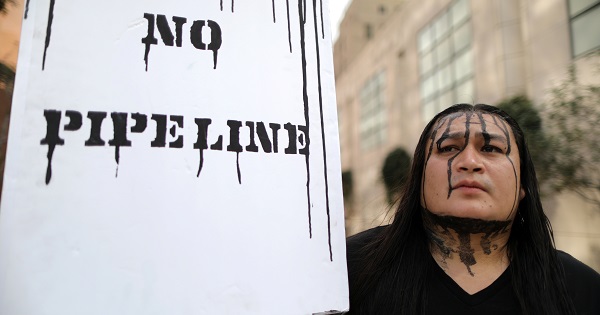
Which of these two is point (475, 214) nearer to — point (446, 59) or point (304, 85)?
point (304, 85)

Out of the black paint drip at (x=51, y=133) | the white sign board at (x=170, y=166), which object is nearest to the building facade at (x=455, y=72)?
the white sign board at (x=170, y=166)

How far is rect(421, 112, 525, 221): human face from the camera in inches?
50.6

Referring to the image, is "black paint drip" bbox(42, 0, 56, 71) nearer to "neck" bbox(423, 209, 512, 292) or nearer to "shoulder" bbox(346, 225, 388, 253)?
"shoulder" bbox(346, 225, 388, 253)

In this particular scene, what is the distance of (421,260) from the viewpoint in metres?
1.37

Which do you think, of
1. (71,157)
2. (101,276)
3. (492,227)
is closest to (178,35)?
(71,157)

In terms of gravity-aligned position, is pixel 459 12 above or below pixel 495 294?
above

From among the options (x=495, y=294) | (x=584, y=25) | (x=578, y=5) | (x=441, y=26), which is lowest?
(x=495, y=294)

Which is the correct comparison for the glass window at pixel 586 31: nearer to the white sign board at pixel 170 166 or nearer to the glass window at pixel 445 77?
the glass window at pixel 445 77

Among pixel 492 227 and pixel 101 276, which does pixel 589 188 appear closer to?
pixel 492 227

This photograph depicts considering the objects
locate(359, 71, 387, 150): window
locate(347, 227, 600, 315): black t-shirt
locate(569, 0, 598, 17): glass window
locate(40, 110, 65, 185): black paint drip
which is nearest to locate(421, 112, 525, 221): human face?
locate(347, 227, 600, 315): black t-shirt

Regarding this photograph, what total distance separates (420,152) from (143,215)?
109 cm

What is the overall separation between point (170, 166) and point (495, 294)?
1.13 m

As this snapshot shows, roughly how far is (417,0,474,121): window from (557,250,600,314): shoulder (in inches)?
266

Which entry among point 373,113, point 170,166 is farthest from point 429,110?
point 170,166
